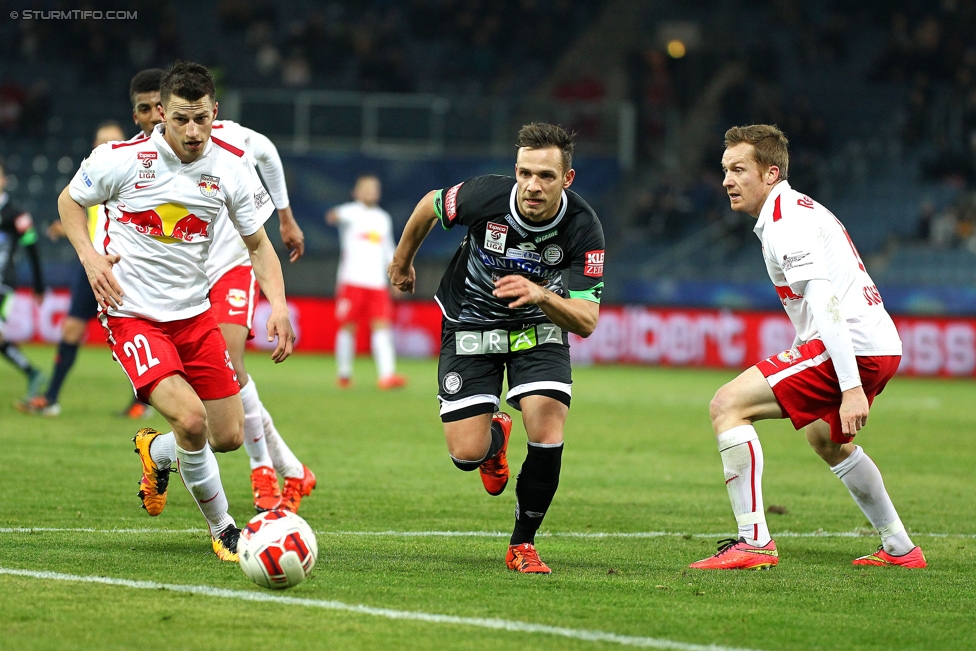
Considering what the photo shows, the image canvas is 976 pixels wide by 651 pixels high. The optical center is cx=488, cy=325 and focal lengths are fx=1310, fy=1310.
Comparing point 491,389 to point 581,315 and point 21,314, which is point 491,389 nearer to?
point 581,315

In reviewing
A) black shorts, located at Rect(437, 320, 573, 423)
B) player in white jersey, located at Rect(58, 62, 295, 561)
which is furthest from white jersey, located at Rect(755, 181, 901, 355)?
player in white jersey, located at Rect(58, 62, 295, 561)

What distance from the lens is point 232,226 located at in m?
8.01

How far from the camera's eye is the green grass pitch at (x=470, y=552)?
187 inches

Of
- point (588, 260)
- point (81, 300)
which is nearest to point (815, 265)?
point (588, 260)

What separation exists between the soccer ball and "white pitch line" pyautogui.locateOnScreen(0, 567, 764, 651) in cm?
8

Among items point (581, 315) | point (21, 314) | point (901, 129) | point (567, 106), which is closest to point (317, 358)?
point (21, 314)

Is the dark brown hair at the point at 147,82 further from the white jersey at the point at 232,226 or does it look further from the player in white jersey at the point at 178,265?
the player in white jersey at the point at 178,265

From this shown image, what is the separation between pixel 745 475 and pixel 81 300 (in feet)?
23.2

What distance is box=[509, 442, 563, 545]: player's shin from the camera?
20.3ft

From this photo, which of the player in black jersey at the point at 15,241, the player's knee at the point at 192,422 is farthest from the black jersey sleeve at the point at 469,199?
the player in black jersey at the point at 15,241

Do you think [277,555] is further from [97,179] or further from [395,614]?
[97,179]

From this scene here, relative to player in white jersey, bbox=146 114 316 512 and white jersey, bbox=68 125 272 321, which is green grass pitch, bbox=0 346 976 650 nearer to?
player in white jersey, bbox=146 114 316 512

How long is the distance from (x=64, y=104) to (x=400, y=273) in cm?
2427

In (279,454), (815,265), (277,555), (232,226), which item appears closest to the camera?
(277,555)
